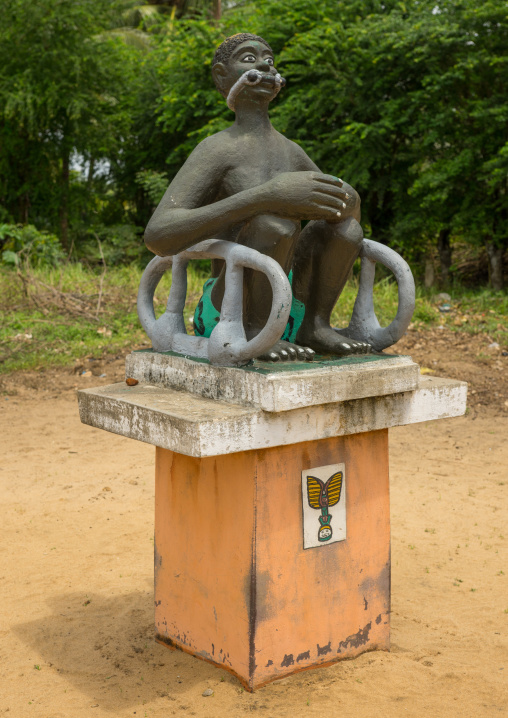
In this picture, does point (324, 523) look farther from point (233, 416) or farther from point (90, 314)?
point (90, 314)

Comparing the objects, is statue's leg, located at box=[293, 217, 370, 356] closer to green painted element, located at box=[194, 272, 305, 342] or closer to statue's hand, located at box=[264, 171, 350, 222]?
green painted element, located at box=[194, 272, 305, 342]

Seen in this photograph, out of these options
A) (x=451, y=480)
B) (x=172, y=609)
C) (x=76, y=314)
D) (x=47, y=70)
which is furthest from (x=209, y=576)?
(x=47, y=70)

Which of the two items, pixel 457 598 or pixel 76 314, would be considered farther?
pixel 76 314

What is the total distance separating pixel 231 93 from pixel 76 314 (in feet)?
22.5

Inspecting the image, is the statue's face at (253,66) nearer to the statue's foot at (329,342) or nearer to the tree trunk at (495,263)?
the statue's foot at (329,342)

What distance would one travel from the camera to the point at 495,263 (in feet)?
36.5

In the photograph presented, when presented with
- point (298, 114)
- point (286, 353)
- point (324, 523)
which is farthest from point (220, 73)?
point (298, 114)

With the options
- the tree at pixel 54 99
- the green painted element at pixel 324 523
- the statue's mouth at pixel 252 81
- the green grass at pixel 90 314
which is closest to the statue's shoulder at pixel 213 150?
the statue's mouth at pixel 252 81

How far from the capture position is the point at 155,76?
48.0 feet

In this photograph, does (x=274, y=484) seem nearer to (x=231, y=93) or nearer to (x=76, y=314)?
(x=231, y=93)

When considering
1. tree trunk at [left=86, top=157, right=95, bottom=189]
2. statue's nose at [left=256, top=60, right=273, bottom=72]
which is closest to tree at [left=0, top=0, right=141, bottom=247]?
tree trunk at [left=86, top=157, right=95, bottom=189]

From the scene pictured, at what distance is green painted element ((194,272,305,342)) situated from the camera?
3039 mm

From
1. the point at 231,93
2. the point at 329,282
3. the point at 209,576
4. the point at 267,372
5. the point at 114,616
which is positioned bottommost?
the point at 114,616

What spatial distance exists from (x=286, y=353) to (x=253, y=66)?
3.45ft
